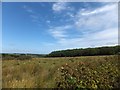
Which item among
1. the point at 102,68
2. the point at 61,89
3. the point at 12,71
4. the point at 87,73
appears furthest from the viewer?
the point at 12,71

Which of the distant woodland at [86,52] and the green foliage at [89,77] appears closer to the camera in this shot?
the green foliage at [89,77]

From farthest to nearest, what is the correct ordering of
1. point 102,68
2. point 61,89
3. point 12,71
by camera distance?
point 12,71, point 102,68, point 61,89

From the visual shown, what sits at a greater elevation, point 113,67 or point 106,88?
point 113,67

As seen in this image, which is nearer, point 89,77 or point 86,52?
point 89,77

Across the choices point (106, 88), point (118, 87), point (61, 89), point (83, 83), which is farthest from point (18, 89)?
point (118, 87)

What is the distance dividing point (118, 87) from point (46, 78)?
2407mm

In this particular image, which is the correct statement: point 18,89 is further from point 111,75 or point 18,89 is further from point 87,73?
Answer: point 111,75

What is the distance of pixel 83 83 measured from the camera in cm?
663

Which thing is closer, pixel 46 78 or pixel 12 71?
pixel 46 78

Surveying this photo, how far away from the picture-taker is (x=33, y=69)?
970 cm

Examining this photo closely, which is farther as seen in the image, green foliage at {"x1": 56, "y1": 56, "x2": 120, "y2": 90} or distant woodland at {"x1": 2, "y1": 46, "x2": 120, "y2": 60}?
distant woodland at {"x1": 2, "y1": 46, "x2": 120, "y2": 60}

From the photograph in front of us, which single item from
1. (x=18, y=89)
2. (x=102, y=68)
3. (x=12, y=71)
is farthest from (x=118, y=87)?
(x=12, y=71)

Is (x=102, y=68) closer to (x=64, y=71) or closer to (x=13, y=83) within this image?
(x=64, y=71)

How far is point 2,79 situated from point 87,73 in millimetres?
2900
